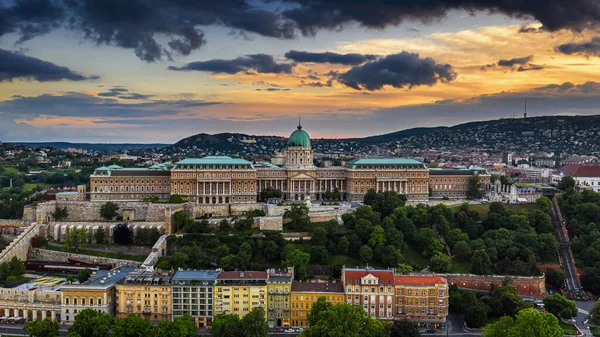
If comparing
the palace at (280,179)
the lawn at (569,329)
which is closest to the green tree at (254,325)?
the lawn at (569,329)

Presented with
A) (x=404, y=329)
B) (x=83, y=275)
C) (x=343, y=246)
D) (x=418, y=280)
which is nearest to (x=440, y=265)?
(x=418, y=280)

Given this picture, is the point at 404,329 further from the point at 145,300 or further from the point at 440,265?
the point at 145,300

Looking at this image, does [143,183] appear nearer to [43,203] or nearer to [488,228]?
[43,203]

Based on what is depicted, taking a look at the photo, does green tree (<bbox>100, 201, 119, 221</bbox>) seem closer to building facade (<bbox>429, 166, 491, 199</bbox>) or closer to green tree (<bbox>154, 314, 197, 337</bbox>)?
green tree (<bbox>154, 314, 197, 337</bbox>)

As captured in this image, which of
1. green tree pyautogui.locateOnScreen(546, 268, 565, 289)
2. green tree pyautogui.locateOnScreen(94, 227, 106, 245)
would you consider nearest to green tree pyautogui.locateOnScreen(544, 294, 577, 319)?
green tree pyautogui.locateOnScreen(546, 268, 565, 289)

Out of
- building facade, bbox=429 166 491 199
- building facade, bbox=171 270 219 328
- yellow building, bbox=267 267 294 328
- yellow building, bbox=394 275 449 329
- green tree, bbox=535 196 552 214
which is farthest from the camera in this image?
building facade, bbox=429 166 491 199

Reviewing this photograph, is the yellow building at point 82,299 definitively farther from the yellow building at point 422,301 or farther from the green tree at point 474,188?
the green tree at point 474,188

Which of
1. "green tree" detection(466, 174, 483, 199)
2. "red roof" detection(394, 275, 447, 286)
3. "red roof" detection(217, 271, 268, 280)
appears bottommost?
"red roof" detection(394, 275, 447, 286)
